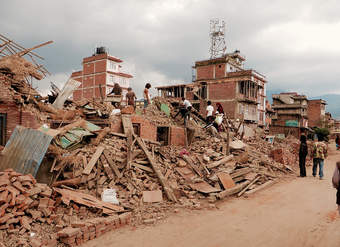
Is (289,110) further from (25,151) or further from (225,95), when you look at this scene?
(25,151)

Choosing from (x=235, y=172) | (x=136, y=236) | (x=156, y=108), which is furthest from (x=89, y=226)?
(x=156, y=108)

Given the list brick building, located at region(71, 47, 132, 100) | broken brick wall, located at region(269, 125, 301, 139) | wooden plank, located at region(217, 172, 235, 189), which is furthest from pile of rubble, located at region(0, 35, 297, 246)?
brick building, located at region(71, 47, 132, 100)

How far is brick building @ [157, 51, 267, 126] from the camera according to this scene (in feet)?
120

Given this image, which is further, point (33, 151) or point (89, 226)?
point (33, 151)

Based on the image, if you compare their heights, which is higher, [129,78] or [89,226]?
[129,78]

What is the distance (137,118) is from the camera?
11.7 metres

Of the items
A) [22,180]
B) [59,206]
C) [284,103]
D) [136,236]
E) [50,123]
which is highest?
[284,103]

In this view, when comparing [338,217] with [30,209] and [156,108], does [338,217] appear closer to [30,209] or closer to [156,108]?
[30,209]

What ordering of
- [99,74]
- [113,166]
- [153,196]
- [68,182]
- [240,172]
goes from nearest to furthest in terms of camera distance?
[68,182]
[153,196]
[113,166]
[240,172]
[99,74]

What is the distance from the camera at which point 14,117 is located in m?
8.70

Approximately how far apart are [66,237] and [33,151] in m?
3.63

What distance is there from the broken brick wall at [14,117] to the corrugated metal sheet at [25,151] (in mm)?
1077

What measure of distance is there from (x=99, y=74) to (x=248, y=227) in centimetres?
5220

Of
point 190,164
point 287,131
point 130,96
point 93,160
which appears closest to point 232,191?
point 190,164
